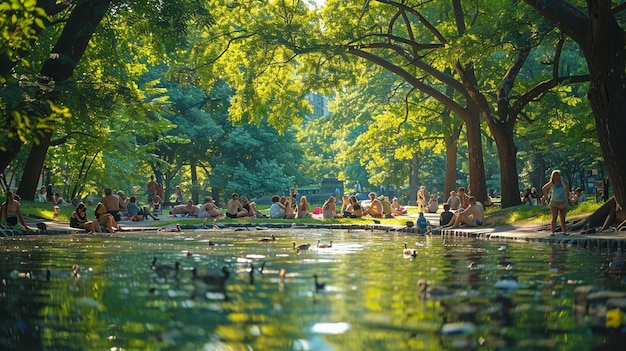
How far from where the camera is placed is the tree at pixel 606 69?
2030 centimetres

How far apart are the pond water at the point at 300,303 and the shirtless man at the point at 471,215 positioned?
12305 mm

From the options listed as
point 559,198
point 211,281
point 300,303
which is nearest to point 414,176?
point 559,198

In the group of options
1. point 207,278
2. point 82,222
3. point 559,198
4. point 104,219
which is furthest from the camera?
point 104,219

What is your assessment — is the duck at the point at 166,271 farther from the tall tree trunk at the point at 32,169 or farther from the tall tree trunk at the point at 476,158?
the tall tree trunk at the point at 476,158

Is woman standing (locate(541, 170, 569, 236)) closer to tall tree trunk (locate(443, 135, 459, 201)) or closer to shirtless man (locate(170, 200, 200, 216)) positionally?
shirtless man (locate(170, 200, 200, 216))

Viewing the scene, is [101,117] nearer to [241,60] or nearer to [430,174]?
[241,60]

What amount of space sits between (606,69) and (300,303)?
14.1m

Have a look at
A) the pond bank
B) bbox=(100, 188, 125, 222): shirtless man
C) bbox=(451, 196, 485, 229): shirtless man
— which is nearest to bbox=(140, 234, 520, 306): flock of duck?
the pond bank

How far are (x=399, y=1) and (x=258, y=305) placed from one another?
94.9ft

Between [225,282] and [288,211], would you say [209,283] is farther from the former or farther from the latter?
[288,211]

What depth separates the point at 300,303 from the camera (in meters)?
8.92

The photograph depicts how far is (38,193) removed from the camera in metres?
42.1

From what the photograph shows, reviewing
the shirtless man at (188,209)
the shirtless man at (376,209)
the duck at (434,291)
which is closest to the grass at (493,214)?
the shirtless man at (376,209)

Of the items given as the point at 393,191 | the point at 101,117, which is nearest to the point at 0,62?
the point at 101,117
